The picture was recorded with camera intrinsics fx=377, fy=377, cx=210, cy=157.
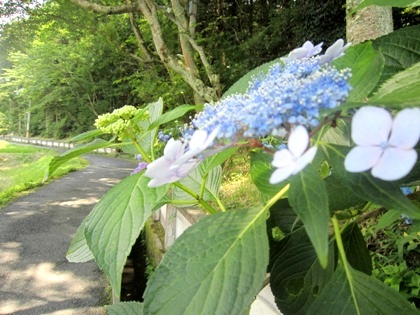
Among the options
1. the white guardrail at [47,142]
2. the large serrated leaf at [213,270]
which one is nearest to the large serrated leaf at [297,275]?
the large serrated leaf at [213,270]

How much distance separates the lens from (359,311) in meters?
0.37

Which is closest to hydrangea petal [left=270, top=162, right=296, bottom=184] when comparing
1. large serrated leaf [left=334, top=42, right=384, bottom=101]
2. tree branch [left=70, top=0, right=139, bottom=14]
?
large serrated leaf [left=334, top=42, right=384, bottom=101]

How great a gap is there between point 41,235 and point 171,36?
4.62 m

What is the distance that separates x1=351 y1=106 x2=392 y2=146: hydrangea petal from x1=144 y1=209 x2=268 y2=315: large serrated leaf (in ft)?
0.45

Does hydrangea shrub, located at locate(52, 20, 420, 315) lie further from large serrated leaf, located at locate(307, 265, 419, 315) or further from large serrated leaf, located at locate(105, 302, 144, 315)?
large serrated leaf, located at locate(105, 302, 144, 315)

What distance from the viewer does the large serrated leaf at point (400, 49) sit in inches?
16.7

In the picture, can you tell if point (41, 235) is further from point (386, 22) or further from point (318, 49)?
point (318, 49)

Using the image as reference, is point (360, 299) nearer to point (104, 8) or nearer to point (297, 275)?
point (297, 275)

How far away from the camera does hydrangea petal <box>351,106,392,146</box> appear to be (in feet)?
0.76

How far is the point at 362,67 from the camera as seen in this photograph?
381 millimetres

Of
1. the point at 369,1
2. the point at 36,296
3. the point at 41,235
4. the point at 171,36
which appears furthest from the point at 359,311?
the point at 171,36

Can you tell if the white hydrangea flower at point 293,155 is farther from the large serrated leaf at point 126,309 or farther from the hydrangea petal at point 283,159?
the large serrated leaf at point 126,309

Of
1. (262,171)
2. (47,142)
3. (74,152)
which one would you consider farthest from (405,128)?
(47,142)

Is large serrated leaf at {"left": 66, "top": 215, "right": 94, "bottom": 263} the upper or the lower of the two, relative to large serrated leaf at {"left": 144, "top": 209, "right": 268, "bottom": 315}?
lower
